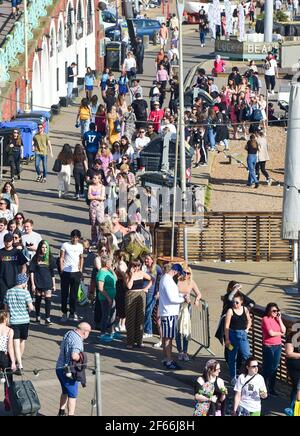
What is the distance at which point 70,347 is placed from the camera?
22219 mm

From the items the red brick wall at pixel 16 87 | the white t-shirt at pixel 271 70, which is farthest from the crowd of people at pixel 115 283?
the white t-shirt at pixel 271 70

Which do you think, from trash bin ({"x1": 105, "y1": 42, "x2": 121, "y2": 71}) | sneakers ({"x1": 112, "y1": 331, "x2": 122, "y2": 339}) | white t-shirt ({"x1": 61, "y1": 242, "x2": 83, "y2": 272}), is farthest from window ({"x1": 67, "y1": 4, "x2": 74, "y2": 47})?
sneakers ({"x1": 112, "y1": 331, "x2": 122, "y2": 339})

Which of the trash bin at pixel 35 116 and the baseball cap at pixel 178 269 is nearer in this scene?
the baseball cap at pixel 178 269

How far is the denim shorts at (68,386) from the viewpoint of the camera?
72.8 feet

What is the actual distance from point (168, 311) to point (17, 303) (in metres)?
2.19

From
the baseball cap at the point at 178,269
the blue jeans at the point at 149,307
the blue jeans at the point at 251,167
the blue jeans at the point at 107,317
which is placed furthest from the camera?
the blue jeans at the point at 251,167

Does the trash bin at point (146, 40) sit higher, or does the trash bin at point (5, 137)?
the trash bin at point (146, 40)

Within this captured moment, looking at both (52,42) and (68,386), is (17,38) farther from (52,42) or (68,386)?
(68,386)

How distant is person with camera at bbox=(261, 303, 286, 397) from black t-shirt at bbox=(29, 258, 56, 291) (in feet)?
13.5

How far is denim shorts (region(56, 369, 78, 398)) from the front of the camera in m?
22.2

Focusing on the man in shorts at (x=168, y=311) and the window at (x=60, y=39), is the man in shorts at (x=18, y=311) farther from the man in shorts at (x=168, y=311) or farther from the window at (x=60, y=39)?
the window at (x=60, y=39)

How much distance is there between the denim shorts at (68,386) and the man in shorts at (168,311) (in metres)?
3.16

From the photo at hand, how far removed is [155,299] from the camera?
86.9ft

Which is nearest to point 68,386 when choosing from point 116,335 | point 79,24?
point 116,335
